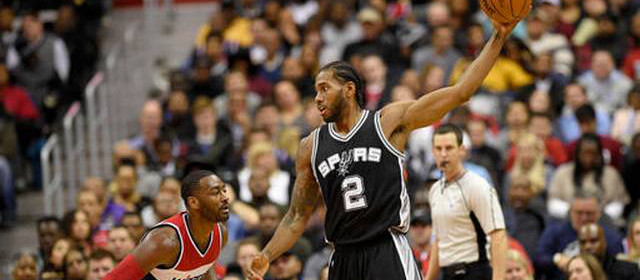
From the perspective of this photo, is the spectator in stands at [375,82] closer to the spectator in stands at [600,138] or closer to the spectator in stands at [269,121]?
the spectator in stands at [269,121]

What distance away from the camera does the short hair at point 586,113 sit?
13852 mm

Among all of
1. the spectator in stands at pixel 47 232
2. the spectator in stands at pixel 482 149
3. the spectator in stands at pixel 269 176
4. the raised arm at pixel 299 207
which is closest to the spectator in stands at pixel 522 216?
the spectator in stands at pixel 482 149

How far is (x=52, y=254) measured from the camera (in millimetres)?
12297

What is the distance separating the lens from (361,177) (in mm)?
7684

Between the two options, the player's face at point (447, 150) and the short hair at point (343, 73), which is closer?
the short hair at point (343, 73)

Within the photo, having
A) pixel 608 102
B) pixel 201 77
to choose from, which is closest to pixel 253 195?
pixel 201 77

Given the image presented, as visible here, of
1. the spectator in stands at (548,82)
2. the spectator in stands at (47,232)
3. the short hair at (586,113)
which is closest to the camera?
the spectator in stands at (47,232)

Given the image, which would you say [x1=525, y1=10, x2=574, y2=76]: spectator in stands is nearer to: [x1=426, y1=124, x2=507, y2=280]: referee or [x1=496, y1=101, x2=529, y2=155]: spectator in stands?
[x1=496, y1=101, x2=529, y2=155]: spectator in stands

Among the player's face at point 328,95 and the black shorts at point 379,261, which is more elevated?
the player's face at point 328,95

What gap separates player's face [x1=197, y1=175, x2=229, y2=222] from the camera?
8406 millimetres

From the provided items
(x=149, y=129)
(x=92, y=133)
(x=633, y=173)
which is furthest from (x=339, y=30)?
(x=633, y=173)

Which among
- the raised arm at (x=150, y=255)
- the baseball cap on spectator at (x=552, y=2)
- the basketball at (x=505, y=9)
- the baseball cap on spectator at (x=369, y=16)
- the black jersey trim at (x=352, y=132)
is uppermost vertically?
the baseball cap on spectator at (x=369, y=16)

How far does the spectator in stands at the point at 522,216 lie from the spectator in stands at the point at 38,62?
7.35 m

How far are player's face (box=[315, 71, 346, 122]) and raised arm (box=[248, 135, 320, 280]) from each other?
335 millimetres
